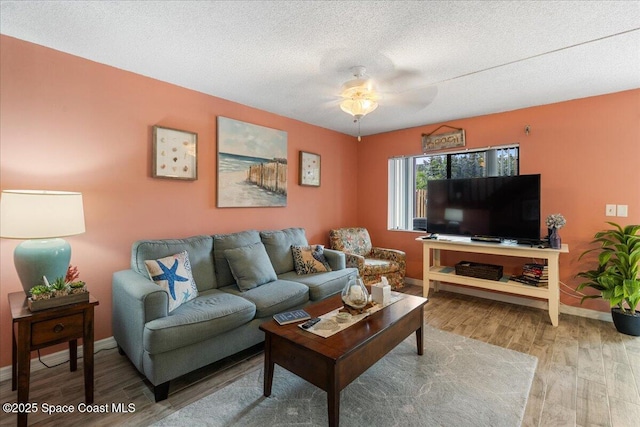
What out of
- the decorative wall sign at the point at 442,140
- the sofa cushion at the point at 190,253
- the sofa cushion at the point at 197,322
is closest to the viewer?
the sofa cushion at the point at 197,322

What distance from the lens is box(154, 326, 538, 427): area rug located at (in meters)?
1.71

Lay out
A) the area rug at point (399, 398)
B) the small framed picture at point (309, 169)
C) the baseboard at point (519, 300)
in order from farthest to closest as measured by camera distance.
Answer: the small framed picture at point (309, 169), the baseboard at point (519, 300), the area rug at point (399, 398)

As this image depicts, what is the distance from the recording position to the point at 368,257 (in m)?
4.43

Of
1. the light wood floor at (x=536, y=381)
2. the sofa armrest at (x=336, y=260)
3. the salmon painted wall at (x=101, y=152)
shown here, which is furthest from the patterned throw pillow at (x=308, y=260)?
the light wood floor at (x=536, y=381)

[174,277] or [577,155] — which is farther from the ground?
[577,155]

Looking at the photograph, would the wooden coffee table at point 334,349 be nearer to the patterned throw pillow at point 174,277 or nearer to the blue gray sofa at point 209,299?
the blue gray sofa at point 209,299

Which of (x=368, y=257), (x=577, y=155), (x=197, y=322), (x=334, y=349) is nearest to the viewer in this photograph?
(x=334, y=349)

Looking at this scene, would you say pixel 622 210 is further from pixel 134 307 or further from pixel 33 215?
pixel 33 215

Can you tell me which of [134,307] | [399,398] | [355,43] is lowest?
[399,398]

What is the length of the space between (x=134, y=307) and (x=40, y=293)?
1.63 feet

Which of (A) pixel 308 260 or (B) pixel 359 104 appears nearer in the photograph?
(B) pixel 359 104

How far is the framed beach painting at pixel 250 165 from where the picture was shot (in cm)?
326

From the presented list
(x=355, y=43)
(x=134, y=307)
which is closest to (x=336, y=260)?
(x=134, y=307)

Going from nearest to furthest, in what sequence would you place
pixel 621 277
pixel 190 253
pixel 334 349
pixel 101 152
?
1. pixel 334 349
2. pixel 101 152
3. pixel 190 253
4. pixel 621 277
